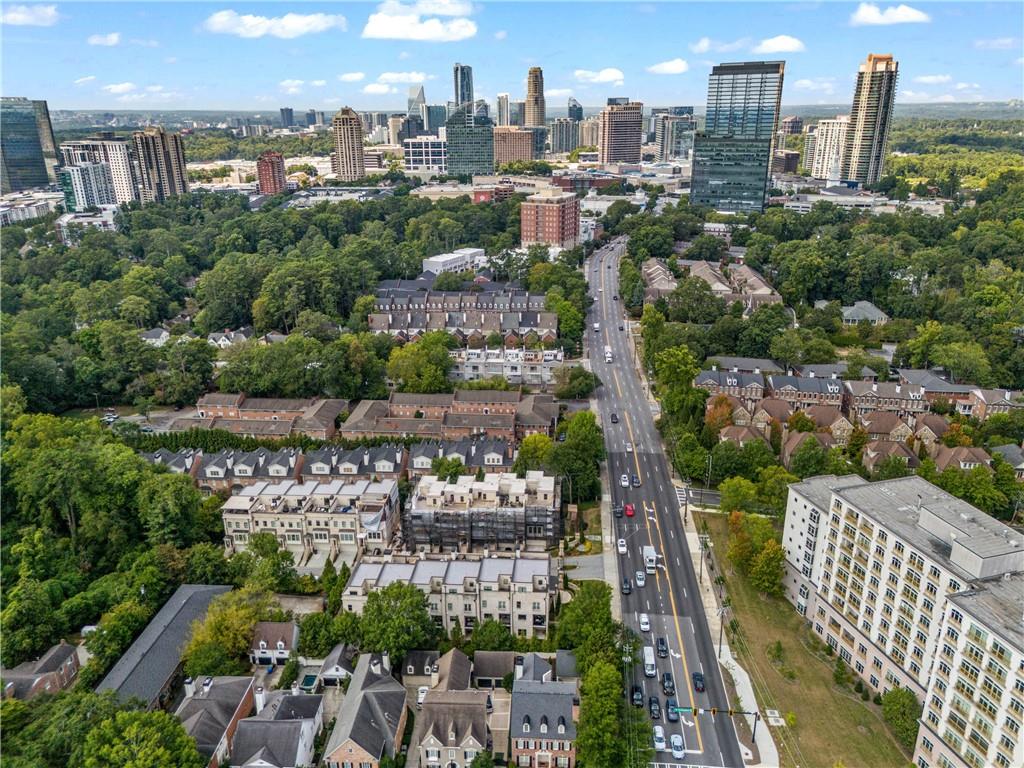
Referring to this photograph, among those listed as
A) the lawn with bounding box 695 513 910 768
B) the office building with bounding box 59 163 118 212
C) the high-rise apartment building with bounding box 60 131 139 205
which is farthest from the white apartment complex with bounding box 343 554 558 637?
the office building with bounding box 59 163 118 212

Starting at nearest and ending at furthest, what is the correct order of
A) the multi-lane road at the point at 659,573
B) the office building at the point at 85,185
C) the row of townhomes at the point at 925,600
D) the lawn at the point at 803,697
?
the row of townhomes at the point at 925,600
the lawn at the point at 803,697
the multi-lane road at the point at 659,573
the office building at the point at 85,185

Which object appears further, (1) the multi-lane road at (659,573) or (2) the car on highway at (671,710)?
(2) the car on highway at (671,710)

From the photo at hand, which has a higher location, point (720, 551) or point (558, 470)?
point (558, 470)

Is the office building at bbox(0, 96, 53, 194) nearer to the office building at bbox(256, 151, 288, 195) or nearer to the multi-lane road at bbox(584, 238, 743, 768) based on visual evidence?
the office building at bbox(256, 151, 288, 195)

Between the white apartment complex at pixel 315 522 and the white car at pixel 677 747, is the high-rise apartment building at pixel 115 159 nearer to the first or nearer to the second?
the white apartment complex at pixel 315 522

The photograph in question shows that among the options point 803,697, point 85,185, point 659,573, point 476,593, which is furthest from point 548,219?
point 85,185

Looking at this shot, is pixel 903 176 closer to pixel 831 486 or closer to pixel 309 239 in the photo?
pixel 309 239

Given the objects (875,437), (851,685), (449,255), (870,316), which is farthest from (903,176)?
(851,685)

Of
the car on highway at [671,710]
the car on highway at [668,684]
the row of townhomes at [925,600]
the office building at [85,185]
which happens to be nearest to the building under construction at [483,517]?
the car on highway at [668,684]
